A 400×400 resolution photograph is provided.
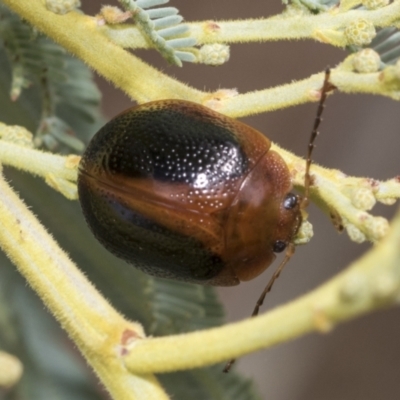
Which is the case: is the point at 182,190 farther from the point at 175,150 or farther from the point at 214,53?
the point at 214,53

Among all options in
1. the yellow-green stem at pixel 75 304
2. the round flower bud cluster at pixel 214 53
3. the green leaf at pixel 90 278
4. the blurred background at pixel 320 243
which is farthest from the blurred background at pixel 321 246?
the yellow-green stem at pixel 75 304

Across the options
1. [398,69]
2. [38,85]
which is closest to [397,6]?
[398,69]

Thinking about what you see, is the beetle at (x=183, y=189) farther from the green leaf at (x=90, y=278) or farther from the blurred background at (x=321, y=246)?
the blurred background at (x=321, y=246)

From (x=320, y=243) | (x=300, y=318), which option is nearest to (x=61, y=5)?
(x=300, y=318)

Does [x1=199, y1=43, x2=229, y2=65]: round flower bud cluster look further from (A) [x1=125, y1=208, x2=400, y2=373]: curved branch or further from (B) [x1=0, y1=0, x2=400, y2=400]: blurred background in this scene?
(B) [x1=0, y1=0, x2=400, y2=400]: blurred background

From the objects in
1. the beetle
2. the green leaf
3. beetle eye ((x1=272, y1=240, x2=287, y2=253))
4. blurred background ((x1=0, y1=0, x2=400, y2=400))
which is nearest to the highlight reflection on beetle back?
the beetle
